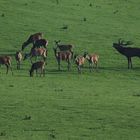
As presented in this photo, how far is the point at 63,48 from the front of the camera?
4384 centimetres

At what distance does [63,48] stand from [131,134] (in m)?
20.7

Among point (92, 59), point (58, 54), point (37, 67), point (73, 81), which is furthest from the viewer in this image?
point (58, 54)

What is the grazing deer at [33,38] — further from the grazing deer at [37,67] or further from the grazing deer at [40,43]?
the grazing deer at [37,67]

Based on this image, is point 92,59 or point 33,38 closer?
point 92,59

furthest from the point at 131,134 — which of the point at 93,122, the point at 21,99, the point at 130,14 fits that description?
the point at 130,14

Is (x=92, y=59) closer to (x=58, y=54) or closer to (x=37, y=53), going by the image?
(x=58, y=54)

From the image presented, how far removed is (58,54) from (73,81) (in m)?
5.02

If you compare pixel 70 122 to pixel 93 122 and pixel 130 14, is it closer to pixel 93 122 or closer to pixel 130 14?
pixel 93 122

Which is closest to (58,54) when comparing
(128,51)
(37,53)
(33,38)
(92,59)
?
(92,59)

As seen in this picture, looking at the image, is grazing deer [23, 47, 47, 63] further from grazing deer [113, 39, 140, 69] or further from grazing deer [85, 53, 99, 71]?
grazing deer [113, 39, 140, 69]

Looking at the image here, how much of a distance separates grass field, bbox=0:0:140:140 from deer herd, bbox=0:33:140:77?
0.42 m

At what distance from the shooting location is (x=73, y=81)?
3550 cm

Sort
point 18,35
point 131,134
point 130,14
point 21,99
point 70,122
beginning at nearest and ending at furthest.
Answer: point 131,134 → point 70,122 → point 21,99 → point 18,35 → point 130,14

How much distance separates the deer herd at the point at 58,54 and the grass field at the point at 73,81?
1.37 ft
